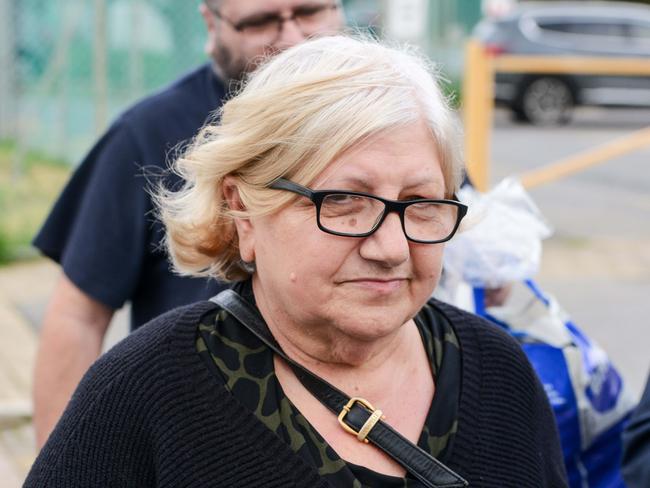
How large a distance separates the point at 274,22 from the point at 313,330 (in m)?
1.17

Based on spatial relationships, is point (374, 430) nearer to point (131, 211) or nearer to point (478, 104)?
point (131, 211)

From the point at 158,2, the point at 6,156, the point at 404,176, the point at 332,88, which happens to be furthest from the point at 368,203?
the point at 6,156

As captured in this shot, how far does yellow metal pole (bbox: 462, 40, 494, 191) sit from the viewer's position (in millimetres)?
8141

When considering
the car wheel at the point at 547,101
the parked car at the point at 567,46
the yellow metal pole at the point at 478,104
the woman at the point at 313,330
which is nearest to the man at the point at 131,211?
the woman at the point at 313,330

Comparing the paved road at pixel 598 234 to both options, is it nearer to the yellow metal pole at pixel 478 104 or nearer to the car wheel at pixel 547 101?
the car wheel at pixel 547 101

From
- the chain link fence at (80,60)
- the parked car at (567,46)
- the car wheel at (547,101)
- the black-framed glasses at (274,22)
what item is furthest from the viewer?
the car wheel at (547,101)

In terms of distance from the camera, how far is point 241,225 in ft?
6.55

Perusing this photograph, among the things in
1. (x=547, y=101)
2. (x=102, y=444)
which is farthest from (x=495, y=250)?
(x=547, y=101)

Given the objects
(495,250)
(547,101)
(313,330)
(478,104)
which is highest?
(313,330)

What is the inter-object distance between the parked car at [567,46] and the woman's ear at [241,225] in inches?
647

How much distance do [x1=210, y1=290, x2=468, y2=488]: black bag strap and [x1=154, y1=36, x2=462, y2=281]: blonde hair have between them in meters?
0.27

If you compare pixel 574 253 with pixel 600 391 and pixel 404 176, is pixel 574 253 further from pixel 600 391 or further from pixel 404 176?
pixel 404 176

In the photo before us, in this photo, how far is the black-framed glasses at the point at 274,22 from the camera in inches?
112

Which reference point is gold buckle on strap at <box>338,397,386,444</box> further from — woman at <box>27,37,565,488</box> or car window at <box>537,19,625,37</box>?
car window at <box>537,19,625,37</box>
